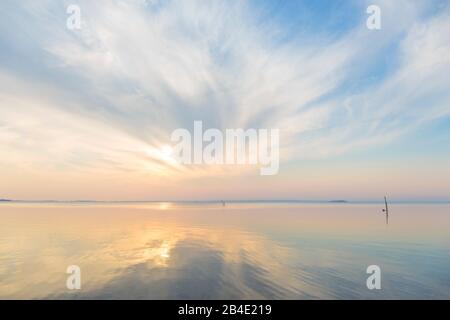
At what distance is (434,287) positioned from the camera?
67.8 ft

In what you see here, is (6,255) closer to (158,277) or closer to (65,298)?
(65,298)

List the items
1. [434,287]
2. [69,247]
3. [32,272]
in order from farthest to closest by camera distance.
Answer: [69,247]
[32,272]
[434,287]

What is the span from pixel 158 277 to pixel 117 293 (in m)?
4.27

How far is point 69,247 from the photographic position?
35438 millimetres

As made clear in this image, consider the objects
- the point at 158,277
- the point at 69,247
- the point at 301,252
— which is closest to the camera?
the point at 158,277
